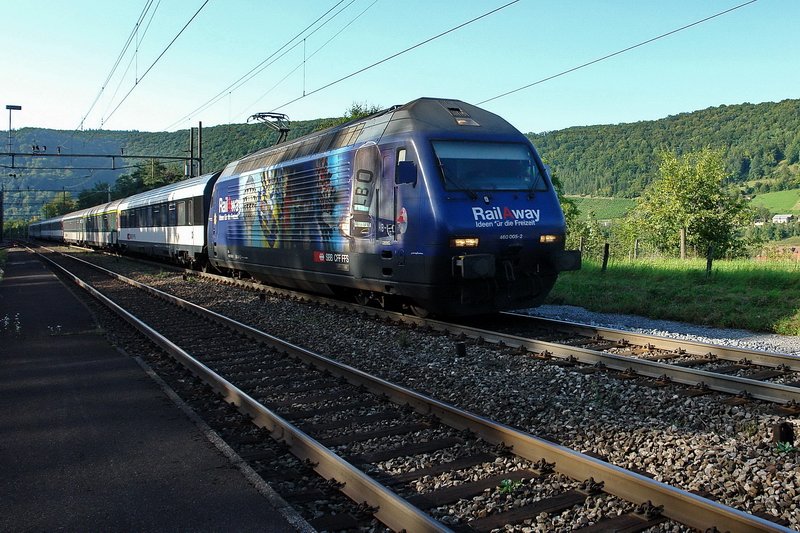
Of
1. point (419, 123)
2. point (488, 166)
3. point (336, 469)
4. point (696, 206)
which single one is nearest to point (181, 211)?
point (419, 123)

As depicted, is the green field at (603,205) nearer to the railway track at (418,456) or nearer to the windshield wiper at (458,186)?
the windshield wiper at (458,186)

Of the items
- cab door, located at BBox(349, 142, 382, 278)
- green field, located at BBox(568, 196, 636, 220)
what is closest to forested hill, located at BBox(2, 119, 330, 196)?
cab door, located at BBox(349, 142, 382, 278)

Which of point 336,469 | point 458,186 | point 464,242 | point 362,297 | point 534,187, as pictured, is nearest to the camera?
point 336,469

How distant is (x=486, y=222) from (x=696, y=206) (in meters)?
29.1

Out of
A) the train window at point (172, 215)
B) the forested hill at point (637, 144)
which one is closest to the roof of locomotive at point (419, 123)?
the train window at point (172, 215)

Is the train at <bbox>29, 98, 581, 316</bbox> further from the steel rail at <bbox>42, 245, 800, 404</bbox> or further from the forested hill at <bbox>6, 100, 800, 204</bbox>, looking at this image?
the forested hill at <bbox>6, 100, 800, 204</bbox>

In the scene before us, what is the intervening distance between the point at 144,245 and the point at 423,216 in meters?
23.4

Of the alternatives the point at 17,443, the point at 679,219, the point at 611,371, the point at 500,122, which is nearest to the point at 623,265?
the point at 500,122

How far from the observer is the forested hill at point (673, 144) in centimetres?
10475

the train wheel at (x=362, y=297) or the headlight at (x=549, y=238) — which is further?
the train wheel at (x=362, y=297)

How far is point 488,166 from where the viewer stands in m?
10.2

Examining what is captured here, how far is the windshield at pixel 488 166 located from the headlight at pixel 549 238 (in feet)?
2.55

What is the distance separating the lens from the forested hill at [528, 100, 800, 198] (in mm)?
104750

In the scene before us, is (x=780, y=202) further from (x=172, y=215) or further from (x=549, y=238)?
(x=549, y=238)
